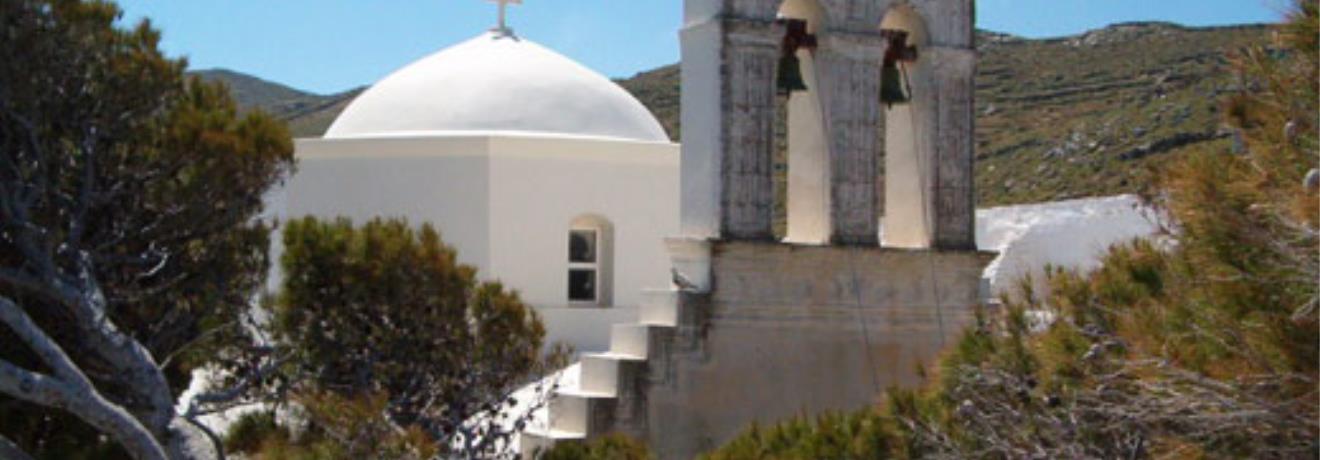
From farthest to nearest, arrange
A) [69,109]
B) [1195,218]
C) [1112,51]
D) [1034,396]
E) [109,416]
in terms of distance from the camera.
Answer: [1112,51], [69,109], [109,416], [1034,396], [1195,218]

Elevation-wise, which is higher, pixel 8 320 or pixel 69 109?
pixel 69 109

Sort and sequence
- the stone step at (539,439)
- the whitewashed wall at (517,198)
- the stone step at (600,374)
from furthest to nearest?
the whitewashed wall at (517,198)
the stone step at (600,374)
the stone step at (539,439)

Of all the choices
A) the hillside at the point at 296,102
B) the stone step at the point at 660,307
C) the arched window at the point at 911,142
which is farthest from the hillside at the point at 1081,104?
the stone step at the point at 660,307

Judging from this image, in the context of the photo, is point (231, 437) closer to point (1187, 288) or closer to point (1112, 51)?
point (1187, 288)

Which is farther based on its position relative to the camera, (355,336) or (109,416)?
(355,336)

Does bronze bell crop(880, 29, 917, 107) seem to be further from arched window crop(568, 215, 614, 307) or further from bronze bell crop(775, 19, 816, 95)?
arched window crop(568, 215, 614, 307)

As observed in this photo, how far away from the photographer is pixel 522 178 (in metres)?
11.6

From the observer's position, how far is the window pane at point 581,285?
12.0 metres

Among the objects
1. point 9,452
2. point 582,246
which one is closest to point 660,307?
point 9,452

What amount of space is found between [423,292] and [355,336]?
0.44 m

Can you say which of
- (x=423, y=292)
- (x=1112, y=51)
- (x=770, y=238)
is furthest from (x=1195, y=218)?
(x=1112, y=51)

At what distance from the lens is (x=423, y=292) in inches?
372

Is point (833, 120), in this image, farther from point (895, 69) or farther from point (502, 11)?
point (502, 11)

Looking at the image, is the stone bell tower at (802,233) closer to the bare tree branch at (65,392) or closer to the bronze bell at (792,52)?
the bronze bell at (792,52)
